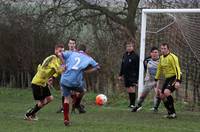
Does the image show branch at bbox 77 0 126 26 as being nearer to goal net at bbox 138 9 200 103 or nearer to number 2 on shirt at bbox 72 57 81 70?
goal net at bbox 138 9 200 103

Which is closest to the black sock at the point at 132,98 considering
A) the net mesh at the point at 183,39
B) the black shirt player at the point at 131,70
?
the black shirt player at the point at 131,70

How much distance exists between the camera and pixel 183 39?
703 inches

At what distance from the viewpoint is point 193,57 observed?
17.8 metres

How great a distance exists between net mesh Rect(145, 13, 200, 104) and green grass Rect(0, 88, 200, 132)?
0.73 metres

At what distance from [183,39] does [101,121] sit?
5.26 m

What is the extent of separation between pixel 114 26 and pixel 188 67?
8.64 meters

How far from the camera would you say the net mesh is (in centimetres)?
1739

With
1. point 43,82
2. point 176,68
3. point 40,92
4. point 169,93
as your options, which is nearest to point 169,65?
point 176,68

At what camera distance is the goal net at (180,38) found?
684 inches

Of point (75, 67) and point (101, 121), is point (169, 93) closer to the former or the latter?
point (101, 121)

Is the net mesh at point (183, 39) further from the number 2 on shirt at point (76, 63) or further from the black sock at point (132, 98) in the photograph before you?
the number 2 on shirt at point (76, 63)

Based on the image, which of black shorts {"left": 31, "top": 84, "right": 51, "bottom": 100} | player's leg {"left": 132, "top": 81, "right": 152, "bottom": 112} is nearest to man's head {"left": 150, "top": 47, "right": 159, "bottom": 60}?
player's leg {"left": 132, "top": 81, "right": 152, "bottom": 112}

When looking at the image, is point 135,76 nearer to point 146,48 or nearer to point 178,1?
point 146,48

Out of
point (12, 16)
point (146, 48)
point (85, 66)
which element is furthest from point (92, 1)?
point (85, 66)
